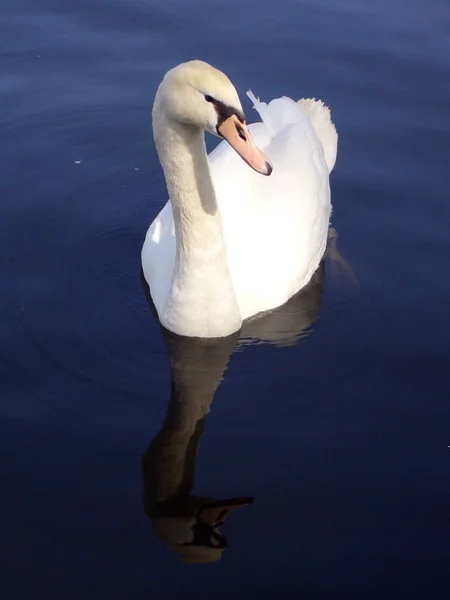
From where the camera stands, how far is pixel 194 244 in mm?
7070

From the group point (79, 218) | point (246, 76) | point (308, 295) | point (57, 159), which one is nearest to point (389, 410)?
point (308, 295)

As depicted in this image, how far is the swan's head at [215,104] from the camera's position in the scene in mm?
5945

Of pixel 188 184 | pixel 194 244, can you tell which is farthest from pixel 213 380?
pixel 188 184

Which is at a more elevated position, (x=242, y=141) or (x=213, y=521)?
(x=242, y=141)

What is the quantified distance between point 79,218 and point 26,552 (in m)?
3.94

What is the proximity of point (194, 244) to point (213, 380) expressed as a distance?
0.95 metres

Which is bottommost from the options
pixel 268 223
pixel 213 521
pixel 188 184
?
pixel 213 521

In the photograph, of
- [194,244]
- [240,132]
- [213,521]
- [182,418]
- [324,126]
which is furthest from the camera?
[324,126]

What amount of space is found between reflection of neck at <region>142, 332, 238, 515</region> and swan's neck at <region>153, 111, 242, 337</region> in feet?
0.43

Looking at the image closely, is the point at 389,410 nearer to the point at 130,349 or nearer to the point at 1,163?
the point at 130,349

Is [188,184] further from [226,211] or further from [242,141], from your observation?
[226,211]

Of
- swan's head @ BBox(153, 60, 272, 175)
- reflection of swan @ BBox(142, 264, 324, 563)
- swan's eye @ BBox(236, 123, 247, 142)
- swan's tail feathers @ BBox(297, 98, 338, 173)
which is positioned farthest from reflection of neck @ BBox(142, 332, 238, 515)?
swan's tail feathers @ BBox(297, 98, 338, 173)

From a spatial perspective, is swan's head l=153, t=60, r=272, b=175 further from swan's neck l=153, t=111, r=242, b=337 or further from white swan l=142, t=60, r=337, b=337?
swan's neck l=153, t=111, r=242, b=337

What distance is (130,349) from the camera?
7.32 m
